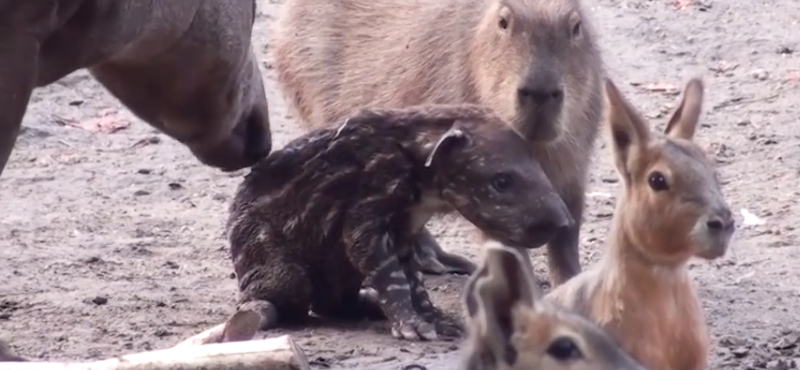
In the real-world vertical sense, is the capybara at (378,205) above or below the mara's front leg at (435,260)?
above

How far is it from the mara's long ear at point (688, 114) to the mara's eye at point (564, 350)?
1.03 meters

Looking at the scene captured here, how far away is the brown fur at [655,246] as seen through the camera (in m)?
4.10

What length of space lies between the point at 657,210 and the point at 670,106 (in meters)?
4.32

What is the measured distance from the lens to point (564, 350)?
140 inches

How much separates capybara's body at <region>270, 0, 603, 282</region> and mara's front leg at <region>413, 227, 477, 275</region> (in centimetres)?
4

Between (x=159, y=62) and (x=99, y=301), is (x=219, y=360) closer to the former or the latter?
(x=159, y=62)

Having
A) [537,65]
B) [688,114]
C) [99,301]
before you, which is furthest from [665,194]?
[99,301]

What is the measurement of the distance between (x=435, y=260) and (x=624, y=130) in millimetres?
1864

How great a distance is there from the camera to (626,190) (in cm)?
429

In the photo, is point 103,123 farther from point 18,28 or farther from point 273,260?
point 18,28

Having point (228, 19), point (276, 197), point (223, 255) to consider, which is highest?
point (228, 19)

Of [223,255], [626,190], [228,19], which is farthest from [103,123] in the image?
[626,190]

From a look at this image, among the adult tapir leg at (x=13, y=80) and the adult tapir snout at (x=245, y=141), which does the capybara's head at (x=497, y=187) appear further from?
the adult tapir leg at (x=13, y=80)

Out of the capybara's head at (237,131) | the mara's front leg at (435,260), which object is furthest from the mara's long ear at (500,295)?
the mara's front leg at (435,260)
